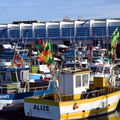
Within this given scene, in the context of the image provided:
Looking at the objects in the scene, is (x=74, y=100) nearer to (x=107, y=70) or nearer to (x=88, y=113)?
(x=88, y=113)

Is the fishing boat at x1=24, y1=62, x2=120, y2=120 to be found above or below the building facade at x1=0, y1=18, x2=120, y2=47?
above

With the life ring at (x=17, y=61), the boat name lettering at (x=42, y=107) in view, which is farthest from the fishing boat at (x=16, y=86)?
the boat name lettering at (x=42, y=107)

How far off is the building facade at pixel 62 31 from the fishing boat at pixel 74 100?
60066 millimetres

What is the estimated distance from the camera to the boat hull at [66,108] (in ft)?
80.4

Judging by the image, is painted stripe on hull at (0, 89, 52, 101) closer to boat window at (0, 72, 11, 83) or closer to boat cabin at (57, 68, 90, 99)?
boat window at (0, 72, 11, 83)

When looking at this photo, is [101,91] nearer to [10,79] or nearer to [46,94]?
[46,94]

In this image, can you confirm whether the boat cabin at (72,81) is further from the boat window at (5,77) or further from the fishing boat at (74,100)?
the boat window at (5,77)

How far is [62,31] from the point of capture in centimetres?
9694

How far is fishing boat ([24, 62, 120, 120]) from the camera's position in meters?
24.7

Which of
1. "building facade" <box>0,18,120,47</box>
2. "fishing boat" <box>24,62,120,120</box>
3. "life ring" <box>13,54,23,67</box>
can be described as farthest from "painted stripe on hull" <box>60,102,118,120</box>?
"building facade" <box>0,18,120,47</box>

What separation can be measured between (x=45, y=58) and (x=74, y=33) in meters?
65.5

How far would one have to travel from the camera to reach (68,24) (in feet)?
317

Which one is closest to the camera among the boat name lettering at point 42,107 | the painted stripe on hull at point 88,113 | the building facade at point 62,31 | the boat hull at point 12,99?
the boat name lettering at point 42,107

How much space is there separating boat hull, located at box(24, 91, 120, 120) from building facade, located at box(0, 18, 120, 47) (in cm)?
6136
